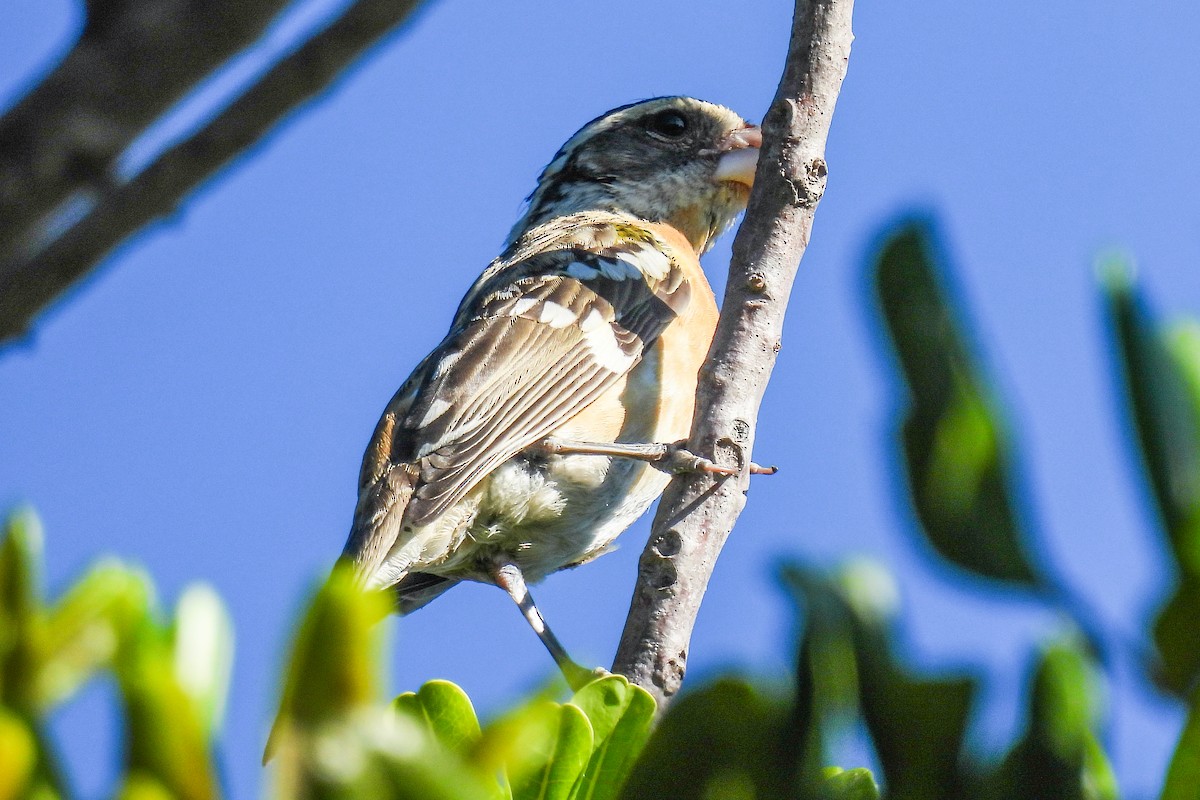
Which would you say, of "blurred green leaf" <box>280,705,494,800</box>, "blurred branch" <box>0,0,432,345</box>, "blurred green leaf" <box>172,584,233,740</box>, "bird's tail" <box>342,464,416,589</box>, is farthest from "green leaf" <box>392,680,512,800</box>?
"bird's tail" <box>342,464,416,589</box>

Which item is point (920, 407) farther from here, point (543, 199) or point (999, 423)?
point (543, 199)

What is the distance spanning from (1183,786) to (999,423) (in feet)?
1.13

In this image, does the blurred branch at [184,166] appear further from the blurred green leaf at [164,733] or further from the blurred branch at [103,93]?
the blurred green leaf at [164,733]

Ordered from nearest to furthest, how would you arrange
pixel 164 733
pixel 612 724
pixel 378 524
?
1. pixel 164 733
2. pixel 612 724
3. pixel 378 524

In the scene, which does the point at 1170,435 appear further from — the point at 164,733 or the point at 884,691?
the point at 164,733

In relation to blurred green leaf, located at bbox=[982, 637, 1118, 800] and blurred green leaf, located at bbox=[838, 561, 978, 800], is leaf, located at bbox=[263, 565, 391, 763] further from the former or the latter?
blurred green leaf, located at bbox=[982, 637, 1118, 800]

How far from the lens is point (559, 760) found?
228 centimetres

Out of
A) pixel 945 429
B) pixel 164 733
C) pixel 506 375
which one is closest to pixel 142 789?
pixel 164 733

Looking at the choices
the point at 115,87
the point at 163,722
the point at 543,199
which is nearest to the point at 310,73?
the point at 115,87

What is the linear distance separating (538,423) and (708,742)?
3797 mm

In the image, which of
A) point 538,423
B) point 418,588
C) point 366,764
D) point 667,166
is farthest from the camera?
point 667,166

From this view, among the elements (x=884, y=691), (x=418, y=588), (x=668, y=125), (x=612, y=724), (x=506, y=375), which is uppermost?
(x=668, y=125)

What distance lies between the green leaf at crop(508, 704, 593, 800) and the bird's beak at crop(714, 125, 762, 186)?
493cm

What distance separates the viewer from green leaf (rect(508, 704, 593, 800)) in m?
2.27
